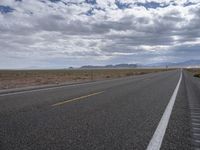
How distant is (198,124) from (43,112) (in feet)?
13.5

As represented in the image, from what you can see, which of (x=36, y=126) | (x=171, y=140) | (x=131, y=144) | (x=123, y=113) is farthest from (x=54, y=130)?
(x=123, y=113)

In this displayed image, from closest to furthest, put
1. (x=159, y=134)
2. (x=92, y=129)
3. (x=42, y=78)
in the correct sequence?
(x=159, y=134) < (x=92, y=129) < (x=42, y=78)

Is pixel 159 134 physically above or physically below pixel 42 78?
above

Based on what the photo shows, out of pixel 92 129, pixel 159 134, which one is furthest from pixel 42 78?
pixel 159 134

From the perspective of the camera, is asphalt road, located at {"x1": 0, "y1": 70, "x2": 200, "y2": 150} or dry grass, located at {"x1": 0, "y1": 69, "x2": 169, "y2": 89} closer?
asphalt road, located at {"x1": 0, "y1": 70, "x2": 200, "y2": 150}

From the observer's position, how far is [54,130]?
231 inches

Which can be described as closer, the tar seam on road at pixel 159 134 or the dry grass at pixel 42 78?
the tar seam on road at pixel 159 134

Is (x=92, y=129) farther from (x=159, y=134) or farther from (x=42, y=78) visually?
(x=42, y=78)

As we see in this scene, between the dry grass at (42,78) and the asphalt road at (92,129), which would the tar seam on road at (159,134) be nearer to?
the asphalt road at (92,129)

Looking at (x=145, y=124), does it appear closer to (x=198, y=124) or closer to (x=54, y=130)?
(x=198, y=124)

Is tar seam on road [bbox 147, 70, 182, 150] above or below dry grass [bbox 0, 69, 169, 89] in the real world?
above

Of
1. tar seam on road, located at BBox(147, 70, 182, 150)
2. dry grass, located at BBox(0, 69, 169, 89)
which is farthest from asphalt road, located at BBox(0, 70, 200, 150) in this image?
dry grass, located at BBox(0, 69, 169, 89)

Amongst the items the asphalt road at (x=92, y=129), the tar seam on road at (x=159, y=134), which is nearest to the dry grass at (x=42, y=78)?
the asphalt road at (x=92, y=129)

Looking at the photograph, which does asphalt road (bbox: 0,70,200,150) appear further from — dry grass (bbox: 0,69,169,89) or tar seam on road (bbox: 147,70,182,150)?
dry grass (bbox: 0,69,169,89)
